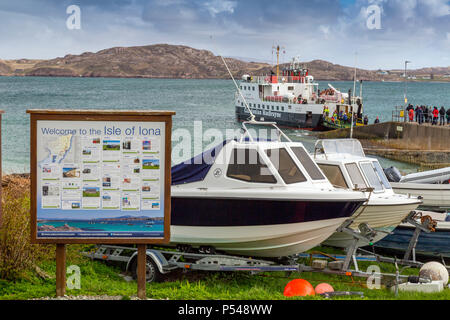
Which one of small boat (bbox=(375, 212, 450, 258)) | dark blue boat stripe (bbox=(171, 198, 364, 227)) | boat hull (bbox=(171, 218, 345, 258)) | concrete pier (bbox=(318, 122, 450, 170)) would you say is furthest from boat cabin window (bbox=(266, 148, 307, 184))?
concrete pier (bbox=(318, 122, 450, 170))

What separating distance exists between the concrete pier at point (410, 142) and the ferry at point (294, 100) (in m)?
14.1

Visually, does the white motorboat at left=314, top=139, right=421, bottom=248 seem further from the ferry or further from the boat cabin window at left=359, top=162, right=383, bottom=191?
the ferry

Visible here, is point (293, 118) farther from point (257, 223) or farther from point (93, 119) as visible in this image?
point (93, 119)

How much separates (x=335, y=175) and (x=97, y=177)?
5.59 meters

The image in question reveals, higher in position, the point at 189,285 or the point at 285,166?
the point at 285,166

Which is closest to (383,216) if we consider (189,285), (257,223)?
(257,223)

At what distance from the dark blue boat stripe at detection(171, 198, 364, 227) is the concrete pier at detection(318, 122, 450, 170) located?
23485 mm

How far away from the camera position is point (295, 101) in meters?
62.1

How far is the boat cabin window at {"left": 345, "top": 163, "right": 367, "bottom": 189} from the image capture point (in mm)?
11656

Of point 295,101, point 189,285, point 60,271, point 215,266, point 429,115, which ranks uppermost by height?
point 295,101

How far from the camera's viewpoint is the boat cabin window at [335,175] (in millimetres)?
11602

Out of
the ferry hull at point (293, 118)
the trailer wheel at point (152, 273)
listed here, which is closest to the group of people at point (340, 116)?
the ferry hull at point (293, 118)

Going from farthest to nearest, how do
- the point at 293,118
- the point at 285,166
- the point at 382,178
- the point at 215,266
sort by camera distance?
the point at 293,118 → the point at 382,178 → the point at 285,166 → the point at 215,266
